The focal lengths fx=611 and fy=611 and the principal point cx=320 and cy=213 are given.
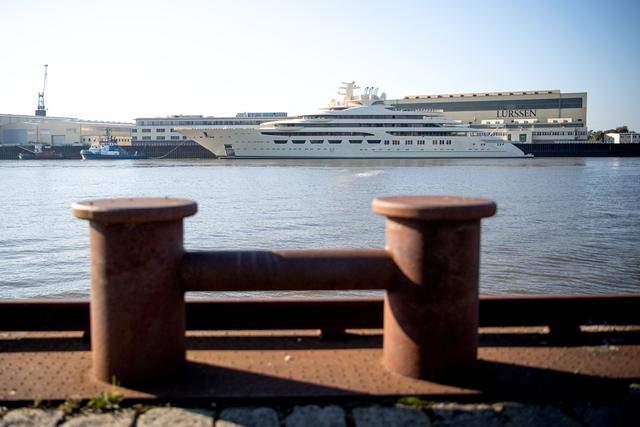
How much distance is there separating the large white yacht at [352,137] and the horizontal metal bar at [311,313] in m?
66.5

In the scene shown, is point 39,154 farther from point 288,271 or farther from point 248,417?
point 248,417

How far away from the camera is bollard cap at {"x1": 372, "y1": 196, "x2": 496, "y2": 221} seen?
2.76 metres

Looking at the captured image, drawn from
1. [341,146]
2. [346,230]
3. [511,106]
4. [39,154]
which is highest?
[511,106]

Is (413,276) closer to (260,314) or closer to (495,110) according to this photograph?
(260,314)

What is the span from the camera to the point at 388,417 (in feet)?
8.14

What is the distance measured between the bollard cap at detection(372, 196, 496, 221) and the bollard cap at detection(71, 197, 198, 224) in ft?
3.13

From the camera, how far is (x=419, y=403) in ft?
8.58

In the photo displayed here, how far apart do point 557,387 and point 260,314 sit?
1.63 meters

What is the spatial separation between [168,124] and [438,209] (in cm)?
9912

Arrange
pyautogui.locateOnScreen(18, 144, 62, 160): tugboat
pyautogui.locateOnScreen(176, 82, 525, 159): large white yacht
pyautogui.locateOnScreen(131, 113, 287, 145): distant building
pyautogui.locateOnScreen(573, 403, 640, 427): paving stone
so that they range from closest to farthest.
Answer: pyautogui.locateOnScreen(573, 403, 640, 427): paving stone < pyautogui.locateOnScreen(176, 82, 525, 159): large white yacht < pyautogui.locateOnScreen(18, 144, 62, 160): tugboat < pyautogui.locateOnScreen(131, 113, 287, 145): distant building

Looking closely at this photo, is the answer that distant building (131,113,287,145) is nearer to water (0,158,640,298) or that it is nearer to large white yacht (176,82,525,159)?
large white yacht (176,82,525,159)

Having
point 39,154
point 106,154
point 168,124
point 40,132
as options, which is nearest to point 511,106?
point 168,124

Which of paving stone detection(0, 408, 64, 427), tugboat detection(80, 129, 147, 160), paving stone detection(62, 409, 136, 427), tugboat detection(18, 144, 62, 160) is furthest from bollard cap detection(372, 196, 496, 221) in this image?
tugboat detection(18, 144, 62, 160)

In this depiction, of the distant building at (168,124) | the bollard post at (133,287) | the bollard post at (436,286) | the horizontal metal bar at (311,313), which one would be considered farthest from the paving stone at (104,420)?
the distant building at (168,124)
